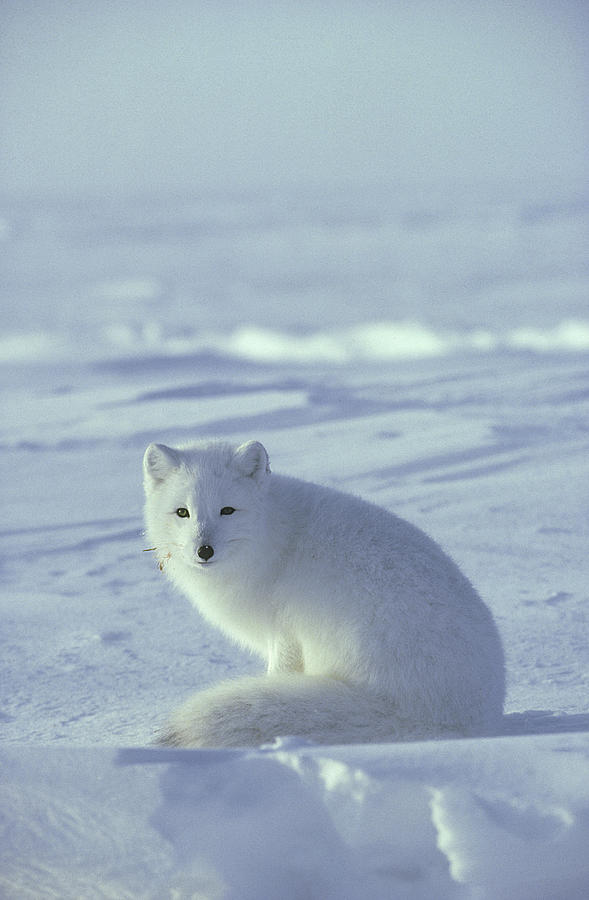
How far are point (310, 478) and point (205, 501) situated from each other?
280 cm

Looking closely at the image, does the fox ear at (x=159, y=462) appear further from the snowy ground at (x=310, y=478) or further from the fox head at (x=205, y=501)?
the snowy ground at (x=310, y=478)

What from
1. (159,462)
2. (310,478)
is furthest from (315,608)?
(310,478)

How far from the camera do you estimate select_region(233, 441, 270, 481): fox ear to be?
92.0 inches

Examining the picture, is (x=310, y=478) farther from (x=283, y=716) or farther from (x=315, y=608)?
(x=283, y=716)

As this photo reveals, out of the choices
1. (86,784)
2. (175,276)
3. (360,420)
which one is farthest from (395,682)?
(175,276)

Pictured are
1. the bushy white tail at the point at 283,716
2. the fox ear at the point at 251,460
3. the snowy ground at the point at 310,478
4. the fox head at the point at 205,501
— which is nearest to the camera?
the snowy ground at the point at 310,478

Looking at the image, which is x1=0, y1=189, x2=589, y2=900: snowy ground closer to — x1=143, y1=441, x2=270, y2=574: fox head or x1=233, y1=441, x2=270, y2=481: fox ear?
x1=143, y1=441, x2=270, y2=574: fox head

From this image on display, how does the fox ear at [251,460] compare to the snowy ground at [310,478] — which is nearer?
the snowy ground at [310,478]

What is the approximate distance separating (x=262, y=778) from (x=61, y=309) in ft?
36.4

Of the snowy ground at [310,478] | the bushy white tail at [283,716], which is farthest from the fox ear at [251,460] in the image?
the snowy ground at [310,478]

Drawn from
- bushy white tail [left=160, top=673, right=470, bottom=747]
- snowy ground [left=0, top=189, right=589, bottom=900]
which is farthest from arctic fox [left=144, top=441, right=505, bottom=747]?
snowy ground [left=0, top=189, right=589, bottom=900]

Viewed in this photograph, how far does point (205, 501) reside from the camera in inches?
89.0

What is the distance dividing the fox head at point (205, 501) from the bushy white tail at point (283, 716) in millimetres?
343

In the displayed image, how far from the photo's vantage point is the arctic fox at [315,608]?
1975 mm
